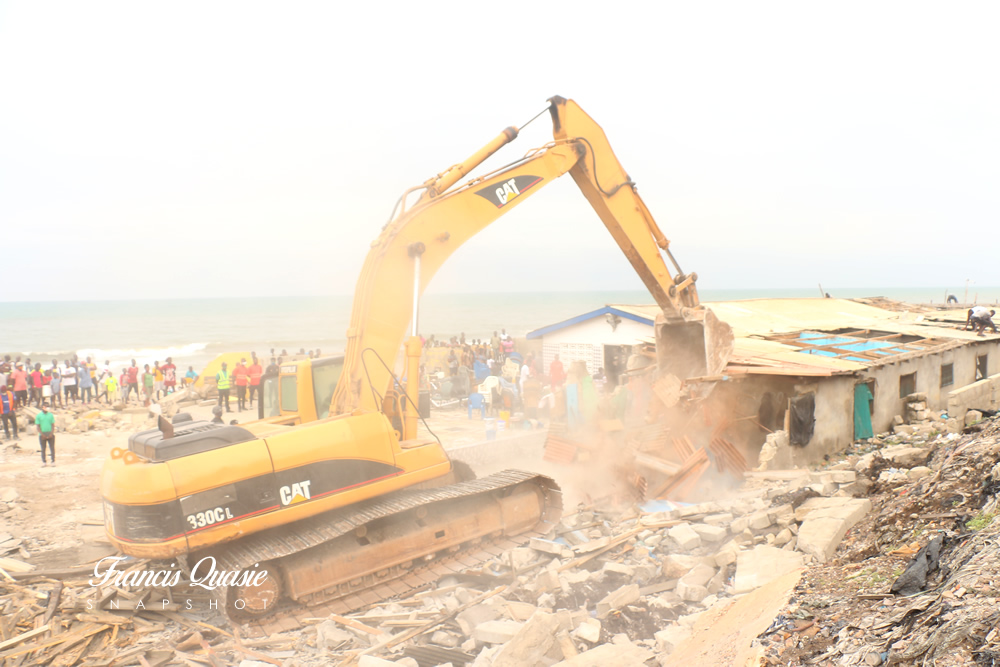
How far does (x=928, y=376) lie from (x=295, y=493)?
47.2ft

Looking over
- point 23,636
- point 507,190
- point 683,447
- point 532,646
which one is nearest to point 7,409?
point 23,636

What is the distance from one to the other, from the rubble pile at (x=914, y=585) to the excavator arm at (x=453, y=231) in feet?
15.6

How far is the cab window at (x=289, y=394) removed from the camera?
855 cm

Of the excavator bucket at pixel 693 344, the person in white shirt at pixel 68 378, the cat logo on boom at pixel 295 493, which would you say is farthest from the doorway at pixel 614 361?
the person in white shirt at pixel 68 378

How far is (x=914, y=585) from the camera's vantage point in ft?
12.8

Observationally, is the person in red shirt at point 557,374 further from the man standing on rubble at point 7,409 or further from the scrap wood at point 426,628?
the man standing on rubble at point 7,409

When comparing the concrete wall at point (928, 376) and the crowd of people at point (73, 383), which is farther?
the crowd of people at point (73, 383)

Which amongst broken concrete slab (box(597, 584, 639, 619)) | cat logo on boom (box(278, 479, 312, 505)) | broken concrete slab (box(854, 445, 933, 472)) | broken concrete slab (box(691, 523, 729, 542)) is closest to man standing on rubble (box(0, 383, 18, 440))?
cat logo on boom (box(278, 479, 312, 505))

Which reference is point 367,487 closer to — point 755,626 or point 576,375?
point 755,626

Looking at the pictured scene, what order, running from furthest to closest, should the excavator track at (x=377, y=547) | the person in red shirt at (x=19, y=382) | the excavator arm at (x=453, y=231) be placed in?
the person in red shirt at (x=19, y=382) → the excavator arm at (x=453, y=231) → the excavator track at (x=377, y=547)

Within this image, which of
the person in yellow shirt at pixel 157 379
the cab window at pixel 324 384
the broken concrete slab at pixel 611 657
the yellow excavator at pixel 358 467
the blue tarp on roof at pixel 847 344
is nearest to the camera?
the broken concrete slab at pixel 611 657

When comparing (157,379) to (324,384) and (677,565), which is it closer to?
(324,384)

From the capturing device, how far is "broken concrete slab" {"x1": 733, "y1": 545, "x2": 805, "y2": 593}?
5.71 meters

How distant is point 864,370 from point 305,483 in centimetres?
1080
